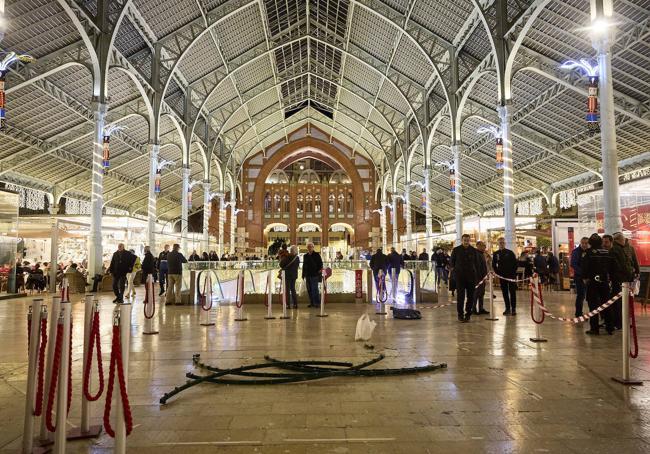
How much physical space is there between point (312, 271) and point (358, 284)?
6.14 feet

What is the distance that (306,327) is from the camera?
7898mm

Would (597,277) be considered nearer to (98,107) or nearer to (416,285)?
(416,285)

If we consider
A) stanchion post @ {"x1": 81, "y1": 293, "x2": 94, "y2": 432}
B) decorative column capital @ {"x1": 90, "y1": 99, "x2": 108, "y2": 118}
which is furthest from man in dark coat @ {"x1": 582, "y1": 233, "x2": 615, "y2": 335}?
decorative column capital @ {"x1": 90, "y1": 99, "x2": 108, "y2": 118}

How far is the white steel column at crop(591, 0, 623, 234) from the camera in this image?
9.42 meters

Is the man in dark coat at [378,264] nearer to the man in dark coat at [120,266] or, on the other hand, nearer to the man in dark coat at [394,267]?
the man in dark coat at [394,267]

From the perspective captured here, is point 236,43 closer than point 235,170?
Yes

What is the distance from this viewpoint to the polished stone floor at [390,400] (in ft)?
9.62

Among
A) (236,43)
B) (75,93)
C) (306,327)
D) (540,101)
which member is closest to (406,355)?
(306,327)

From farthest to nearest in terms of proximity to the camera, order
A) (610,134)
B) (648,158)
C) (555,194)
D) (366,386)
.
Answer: (555,194)
(648,158)
(610,134)
(366,386)

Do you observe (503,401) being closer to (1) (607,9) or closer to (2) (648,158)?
(1) (607,9)

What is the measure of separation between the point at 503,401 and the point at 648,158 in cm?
2369

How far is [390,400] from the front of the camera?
3805mm

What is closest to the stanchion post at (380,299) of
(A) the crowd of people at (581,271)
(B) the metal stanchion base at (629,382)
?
(A) the crowd of people at (581,271)

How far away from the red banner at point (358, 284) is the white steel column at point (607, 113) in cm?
602
